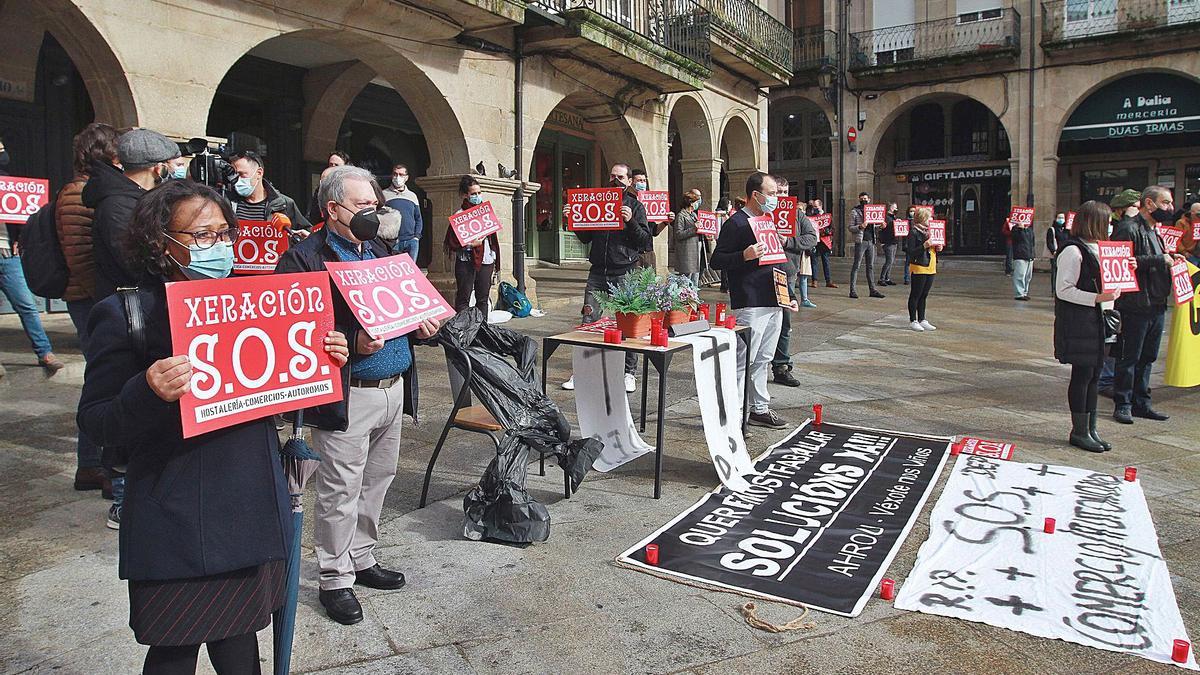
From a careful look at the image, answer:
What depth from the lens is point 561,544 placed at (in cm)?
396

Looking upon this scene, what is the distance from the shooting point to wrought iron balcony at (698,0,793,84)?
16672 millimetres

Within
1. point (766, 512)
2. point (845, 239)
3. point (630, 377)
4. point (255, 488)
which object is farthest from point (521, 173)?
point (845, 239)

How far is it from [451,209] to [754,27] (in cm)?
992

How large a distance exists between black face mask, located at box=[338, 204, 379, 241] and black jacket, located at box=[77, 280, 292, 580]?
3.12 ft

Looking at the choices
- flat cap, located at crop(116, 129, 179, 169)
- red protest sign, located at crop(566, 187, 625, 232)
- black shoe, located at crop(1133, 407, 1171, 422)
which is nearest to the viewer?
flat cap, located at crop(116, 129, 179, 169)

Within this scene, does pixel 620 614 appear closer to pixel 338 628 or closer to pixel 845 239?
pixel 338 628

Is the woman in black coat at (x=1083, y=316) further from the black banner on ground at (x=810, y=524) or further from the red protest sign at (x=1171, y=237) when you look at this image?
the red protest sign at (x=1171, y=237)

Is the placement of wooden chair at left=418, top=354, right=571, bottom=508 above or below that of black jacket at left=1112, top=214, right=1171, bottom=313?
below

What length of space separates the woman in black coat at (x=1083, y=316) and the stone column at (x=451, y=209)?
7.58m

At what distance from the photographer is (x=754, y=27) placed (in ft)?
60.7

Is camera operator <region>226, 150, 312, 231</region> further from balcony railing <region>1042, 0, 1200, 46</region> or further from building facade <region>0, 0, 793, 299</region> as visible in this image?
balcony railing <region>1042, 0, 1200, 46</region>

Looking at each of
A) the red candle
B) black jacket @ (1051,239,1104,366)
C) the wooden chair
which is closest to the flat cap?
the wooden chair

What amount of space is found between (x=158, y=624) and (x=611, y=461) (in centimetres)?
340

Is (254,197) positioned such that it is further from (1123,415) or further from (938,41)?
(938,41)
